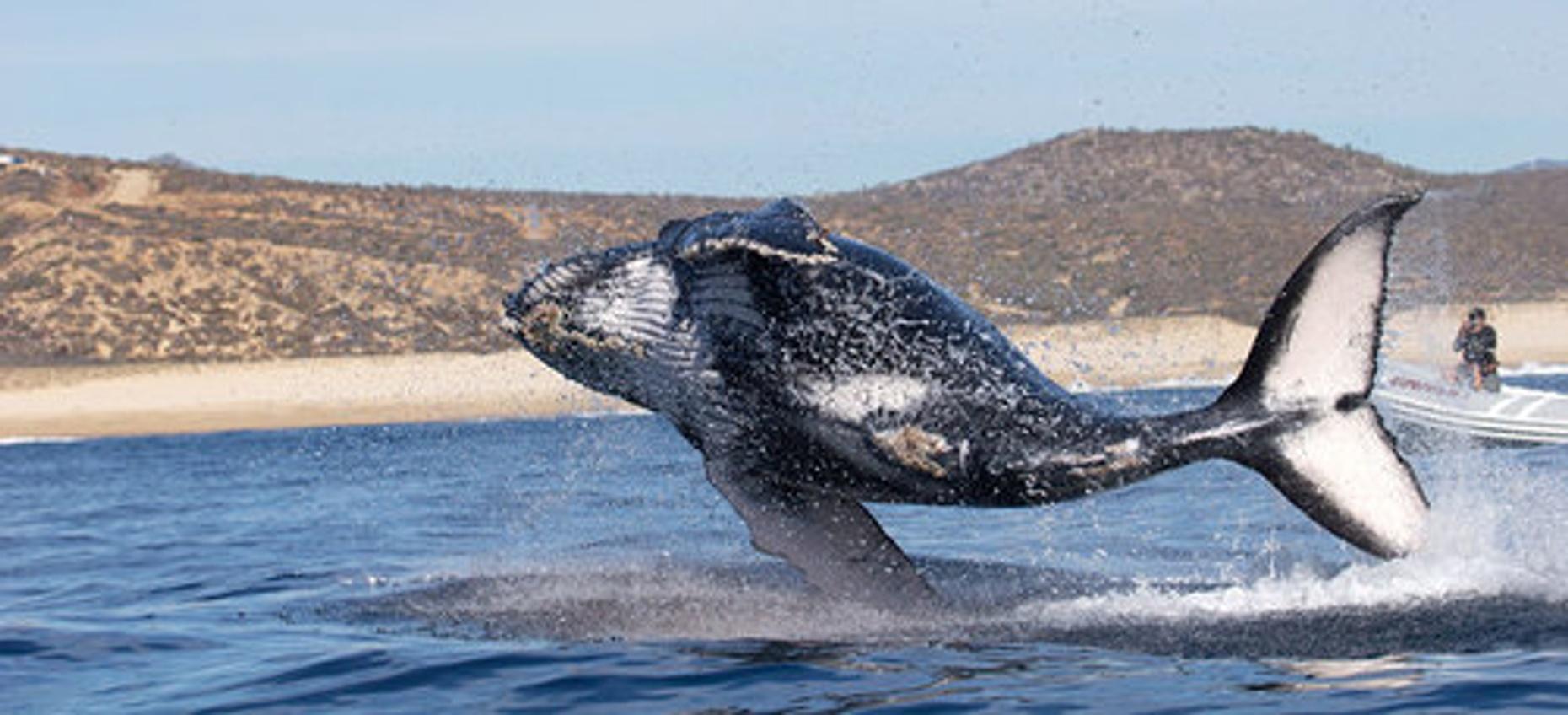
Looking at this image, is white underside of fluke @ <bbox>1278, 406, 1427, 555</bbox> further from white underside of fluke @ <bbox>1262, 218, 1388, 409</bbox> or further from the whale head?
the whale head

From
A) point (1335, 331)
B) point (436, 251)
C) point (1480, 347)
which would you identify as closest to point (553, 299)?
point (1335, 331)

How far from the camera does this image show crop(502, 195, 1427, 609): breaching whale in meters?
7.86

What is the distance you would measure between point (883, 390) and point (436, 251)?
51600 millimetres

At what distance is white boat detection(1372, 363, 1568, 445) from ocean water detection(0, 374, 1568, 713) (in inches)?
81.0

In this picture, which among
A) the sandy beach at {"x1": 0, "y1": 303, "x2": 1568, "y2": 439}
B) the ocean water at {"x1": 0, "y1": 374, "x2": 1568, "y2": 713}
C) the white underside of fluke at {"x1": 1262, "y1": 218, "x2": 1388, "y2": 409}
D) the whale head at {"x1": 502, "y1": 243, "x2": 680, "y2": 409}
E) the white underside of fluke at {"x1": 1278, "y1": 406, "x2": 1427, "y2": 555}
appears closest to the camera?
the ocean water at {"x1": 0, "y1": 374, "x2": 1568, "y2": 713}

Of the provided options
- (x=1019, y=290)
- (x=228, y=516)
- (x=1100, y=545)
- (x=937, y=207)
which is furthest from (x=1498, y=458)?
(x=937, y=207)

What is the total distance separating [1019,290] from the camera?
194 feet

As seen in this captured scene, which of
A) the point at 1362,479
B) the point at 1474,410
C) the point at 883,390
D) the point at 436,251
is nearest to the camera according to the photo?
the point at 1362,479

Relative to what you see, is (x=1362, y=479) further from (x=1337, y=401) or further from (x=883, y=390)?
(x=883, y=390)

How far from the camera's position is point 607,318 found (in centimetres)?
907

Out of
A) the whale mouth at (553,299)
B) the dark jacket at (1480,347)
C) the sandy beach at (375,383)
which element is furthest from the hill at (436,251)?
the whale mouth at (553,299)

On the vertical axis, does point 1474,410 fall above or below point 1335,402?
below

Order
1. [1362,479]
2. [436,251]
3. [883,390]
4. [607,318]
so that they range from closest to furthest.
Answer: [1362,479]
[883,390]
[607,318]
[436,251]

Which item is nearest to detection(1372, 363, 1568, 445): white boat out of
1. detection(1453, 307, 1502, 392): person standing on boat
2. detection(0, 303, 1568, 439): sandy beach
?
detection(1453, 307, 1502, 392): person standing on boat
